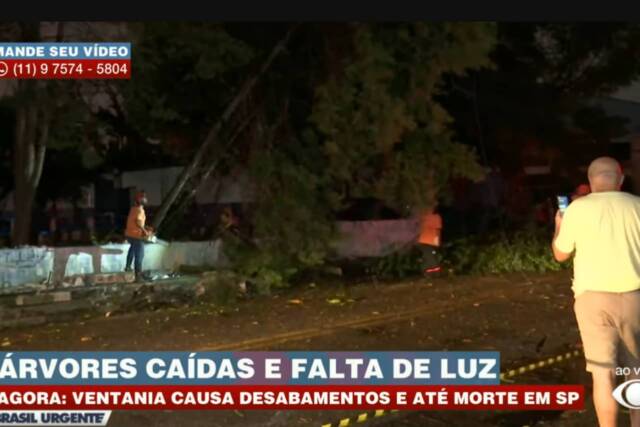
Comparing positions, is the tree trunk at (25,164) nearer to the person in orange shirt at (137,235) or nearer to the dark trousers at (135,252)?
the person in orange shirt at (137,235)

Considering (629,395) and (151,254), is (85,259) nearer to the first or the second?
(151,254)

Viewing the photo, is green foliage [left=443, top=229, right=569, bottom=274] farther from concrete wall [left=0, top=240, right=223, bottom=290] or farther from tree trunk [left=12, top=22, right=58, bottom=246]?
tree trunk [left=12, top=22, right=58, bottom=246]

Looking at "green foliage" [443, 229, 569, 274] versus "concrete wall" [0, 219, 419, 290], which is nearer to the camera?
"concrete wall" [0, 219, 419, 290]

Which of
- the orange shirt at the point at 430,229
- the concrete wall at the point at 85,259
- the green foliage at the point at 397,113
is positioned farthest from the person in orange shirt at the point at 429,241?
the concrete wall at the point at 85,259

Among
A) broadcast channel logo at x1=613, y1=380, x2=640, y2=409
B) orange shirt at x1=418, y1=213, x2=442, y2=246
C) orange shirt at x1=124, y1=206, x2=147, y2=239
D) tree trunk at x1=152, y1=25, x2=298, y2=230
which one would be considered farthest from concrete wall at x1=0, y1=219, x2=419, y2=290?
broadcast channel logo at x1=613, y1=380, x2=640, y2=409

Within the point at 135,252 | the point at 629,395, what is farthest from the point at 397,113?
the point at 629,395

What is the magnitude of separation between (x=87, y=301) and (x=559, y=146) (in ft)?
32.0

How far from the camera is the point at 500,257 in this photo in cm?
1334

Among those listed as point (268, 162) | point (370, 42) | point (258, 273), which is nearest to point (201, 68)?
point (268, 162)

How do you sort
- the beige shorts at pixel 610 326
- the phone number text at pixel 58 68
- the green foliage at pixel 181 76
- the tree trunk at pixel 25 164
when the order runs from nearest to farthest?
the beige shorts at pixel 610 326
the phone number text at pixel 58 68
the green foliage at pixel 181 76
the tree trunk at pixel 25 164

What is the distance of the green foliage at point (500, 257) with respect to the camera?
13195 millimetres

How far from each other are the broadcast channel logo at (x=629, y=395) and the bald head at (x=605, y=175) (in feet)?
4.13

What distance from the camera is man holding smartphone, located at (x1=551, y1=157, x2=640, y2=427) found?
438 centimetres

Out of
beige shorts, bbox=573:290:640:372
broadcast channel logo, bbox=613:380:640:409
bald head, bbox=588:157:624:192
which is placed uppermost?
bald head, bbox=588:157:624:192
